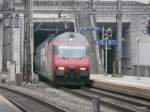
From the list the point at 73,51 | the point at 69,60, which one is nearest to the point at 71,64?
the point at 69,60

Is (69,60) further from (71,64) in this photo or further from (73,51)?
(73,51)

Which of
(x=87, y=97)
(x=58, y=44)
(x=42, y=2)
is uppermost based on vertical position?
(x=42, y=2)

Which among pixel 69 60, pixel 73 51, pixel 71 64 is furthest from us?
pixel 73 51

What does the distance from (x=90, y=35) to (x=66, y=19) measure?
11.8 feet

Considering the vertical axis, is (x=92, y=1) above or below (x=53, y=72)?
above

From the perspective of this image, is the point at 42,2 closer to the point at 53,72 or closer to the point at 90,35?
the point at 90,35

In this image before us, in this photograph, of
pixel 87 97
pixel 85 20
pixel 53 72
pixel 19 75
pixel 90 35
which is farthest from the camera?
pixel 85 20

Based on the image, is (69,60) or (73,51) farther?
(73,51)

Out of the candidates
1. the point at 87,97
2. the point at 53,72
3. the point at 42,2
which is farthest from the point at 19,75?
the point at 42,2

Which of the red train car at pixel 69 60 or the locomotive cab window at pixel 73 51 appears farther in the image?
the locomotive cab window at pixel 73 51

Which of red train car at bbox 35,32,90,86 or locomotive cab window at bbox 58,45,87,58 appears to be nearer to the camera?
red train car at bbox 35,32,90,86

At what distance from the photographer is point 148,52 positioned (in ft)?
218

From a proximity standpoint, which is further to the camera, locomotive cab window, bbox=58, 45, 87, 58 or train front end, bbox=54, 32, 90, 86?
locomotive cab window, bbox=58, 45, 87, 58

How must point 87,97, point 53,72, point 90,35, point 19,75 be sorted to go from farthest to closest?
point 90,35 → point 19,75 → point 53,72 → point 87,97
